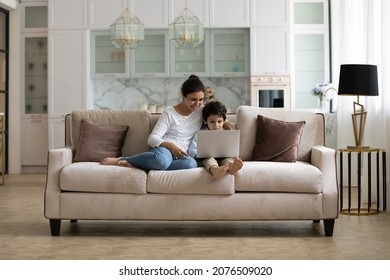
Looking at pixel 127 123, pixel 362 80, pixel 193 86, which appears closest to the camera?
pixel 193 86

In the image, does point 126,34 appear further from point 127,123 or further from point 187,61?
point 127,123

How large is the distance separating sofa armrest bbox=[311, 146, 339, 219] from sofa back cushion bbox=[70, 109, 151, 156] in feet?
4.17

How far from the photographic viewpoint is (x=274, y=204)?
12.3ft

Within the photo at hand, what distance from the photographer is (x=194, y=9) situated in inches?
326

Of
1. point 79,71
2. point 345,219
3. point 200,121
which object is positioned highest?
point 79,71

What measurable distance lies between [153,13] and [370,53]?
384cm

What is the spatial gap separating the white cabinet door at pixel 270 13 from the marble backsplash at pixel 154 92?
89 cm

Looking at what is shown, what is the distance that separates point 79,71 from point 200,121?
4681 millimetres

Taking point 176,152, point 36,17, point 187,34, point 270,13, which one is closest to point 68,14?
point 36,17

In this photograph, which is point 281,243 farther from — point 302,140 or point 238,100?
point 238,100

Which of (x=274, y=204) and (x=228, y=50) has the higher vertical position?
(x=228, y=50)

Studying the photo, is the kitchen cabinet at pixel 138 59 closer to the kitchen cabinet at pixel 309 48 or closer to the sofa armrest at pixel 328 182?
the kitchen cabinet at pixel 309 48
